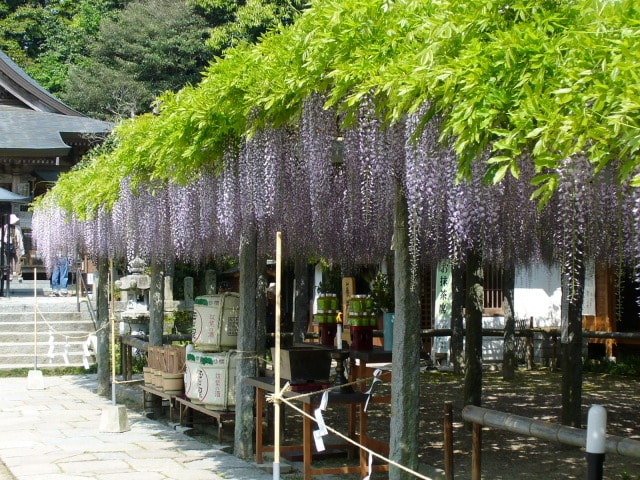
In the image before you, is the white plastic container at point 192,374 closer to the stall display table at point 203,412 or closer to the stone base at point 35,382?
the stall display table at point 203,412

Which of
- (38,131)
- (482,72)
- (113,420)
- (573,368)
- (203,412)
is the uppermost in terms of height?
(38,131)

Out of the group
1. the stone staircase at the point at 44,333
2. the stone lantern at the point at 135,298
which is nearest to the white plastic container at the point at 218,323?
the stone lantern at the point at 135,298

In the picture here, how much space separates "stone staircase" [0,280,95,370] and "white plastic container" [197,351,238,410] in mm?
7296

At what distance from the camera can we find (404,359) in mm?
5230

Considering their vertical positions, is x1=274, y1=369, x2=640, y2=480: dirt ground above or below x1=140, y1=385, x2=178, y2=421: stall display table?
below

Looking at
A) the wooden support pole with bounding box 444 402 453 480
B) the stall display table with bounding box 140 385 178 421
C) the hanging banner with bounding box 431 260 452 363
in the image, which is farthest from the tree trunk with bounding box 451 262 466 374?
the wooden support pole with bounding box 444 402 453 480

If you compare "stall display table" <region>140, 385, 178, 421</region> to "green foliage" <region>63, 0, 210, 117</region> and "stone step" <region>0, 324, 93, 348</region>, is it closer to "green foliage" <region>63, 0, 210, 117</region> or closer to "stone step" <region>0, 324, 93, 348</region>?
"stone step" <region>0, 324, 93, 348</region>

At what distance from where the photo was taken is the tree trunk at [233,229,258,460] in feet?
24.4

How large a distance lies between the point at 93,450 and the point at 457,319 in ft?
24.1

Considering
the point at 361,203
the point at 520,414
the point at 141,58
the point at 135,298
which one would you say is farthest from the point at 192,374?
the point at 141,58

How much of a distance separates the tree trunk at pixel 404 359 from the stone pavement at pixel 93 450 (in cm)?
178

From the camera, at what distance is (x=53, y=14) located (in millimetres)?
35062

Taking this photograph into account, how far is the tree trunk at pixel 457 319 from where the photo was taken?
43.9 feet

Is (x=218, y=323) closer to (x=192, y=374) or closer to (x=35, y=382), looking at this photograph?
(x=192, y=374)
